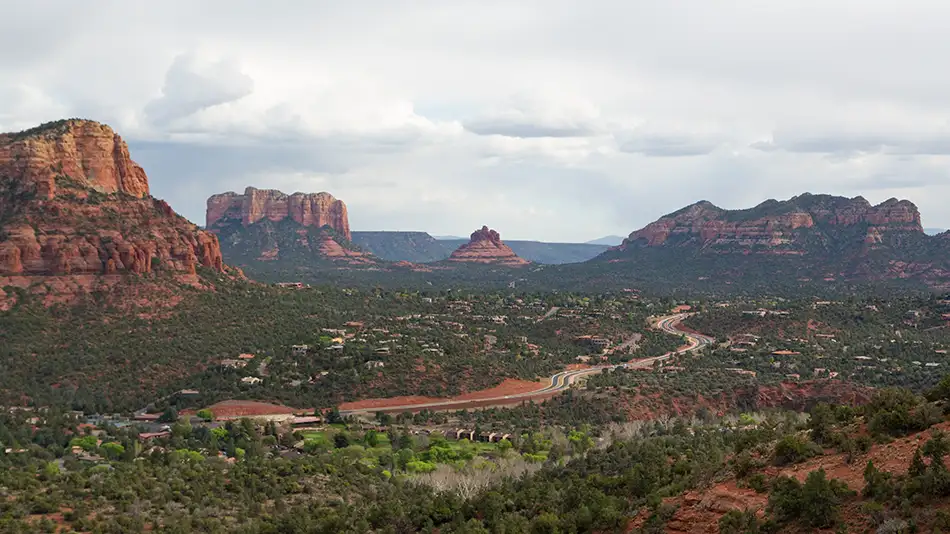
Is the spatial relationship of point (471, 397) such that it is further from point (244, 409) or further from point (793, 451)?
point (793, 451)

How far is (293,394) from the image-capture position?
89.1 m

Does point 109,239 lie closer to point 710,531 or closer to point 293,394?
point 293,394

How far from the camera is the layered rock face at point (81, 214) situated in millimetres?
107750

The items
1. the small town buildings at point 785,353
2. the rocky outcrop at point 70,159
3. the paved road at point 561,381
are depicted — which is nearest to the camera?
the paved road at point 561,381

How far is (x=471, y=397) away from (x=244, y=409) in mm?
22562

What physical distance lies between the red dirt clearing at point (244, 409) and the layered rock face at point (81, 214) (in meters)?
35.4

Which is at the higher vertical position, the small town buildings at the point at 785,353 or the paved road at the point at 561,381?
the small town buildings at the point at 785,353

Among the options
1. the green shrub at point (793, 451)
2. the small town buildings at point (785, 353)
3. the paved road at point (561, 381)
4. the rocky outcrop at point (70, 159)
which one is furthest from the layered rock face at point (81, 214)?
the green shrub at point (793, 451)

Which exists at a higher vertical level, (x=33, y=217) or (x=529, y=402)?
(x=33, y=217)

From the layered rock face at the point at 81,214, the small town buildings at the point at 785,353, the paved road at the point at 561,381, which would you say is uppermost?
the layered rock face at the point at 81,214

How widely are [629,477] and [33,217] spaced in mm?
93867

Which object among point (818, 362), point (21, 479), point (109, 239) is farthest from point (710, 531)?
point (109, 239)

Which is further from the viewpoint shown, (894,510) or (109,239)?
(109,239)

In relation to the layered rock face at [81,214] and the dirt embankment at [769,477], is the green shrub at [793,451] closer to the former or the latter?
the dirt embankment at [769,477]
